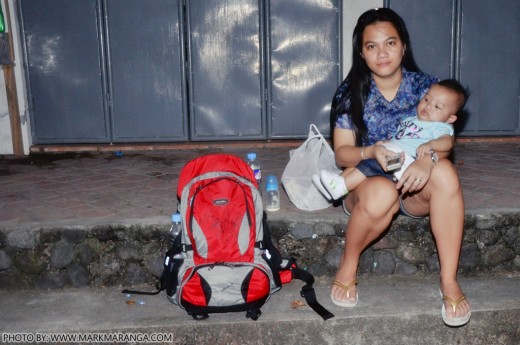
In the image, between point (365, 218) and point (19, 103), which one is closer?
point (365, 218)

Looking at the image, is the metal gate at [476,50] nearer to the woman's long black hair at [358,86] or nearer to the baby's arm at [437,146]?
the woman's long black hair at [358,86]

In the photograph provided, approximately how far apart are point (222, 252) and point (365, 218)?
88cm

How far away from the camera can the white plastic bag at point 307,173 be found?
392 cm

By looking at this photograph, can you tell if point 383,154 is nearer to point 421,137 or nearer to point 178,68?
point 421,137

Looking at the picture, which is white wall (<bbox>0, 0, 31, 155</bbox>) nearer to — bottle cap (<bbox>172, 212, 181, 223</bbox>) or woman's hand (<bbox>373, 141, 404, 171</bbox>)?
bottle cap (<bbox>172, 212, 181, 223</bbox>)

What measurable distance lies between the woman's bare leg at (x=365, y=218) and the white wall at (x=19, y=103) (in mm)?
4604

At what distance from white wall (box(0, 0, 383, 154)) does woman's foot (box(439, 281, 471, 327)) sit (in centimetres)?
380

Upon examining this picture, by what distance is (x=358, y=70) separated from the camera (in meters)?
3.50

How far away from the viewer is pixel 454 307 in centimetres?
317

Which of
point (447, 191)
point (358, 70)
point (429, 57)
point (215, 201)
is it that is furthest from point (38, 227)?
point (429, 57)

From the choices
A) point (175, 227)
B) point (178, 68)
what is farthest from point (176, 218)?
point (178, 68)

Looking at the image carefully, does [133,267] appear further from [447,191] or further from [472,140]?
[472,140]

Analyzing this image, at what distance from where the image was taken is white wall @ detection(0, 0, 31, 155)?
20.7ft

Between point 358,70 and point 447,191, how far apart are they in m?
0.95
